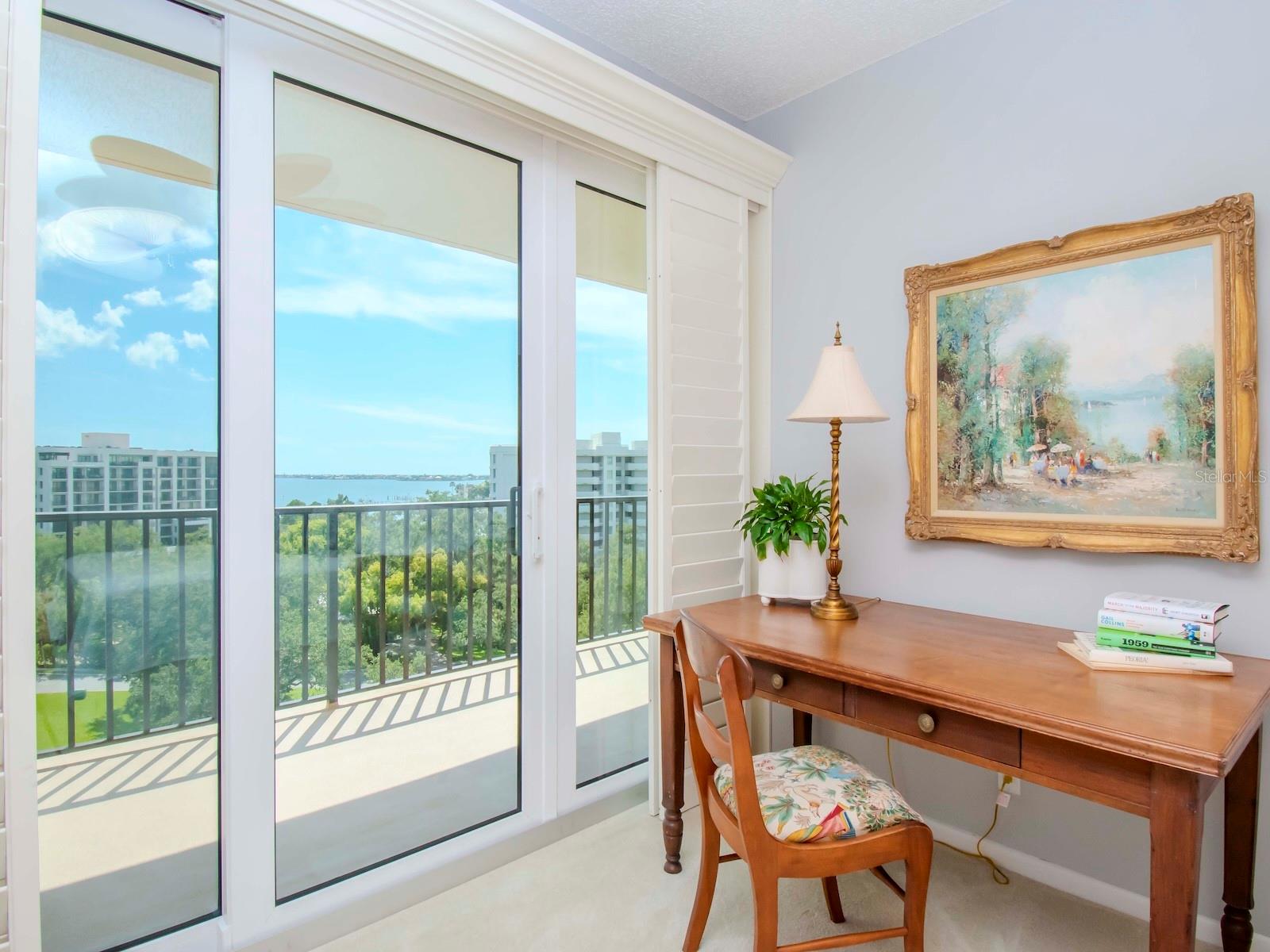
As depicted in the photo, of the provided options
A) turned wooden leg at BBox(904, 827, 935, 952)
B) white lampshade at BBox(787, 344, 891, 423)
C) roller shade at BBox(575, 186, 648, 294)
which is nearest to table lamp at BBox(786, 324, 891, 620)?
white lampshade at BBox(787, 344, 891, 423)

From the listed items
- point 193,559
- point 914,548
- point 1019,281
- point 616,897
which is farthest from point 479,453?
point 1019,281

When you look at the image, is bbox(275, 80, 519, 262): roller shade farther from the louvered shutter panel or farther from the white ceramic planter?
the white ceramic planter

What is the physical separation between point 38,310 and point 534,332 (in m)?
1.16

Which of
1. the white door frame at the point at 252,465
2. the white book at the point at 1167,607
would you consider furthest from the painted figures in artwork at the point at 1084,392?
the white door frame at the point at 252,465

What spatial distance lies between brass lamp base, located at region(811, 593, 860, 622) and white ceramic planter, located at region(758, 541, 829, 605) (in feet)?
0.22

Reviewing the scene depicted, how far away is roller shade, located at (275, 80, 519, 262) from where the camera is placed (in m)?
1.66

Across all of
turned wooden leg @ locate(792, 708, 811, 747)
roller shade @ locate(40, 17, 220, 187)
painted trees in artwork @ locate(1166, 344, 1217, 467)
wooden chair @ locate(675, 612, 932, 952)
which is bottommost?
turned wooden leg @ locate(792, 708, 811, 747)

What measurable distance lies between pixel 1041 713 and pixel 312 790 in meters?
1.66

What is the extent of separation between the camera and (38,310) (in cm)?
135

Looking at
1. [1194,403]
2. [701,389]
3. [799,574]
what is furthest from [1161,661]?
[701,389]

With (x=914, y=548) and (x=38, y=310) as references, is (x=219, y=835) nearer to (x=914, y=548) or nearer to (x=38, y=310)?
(x=38, y=310)

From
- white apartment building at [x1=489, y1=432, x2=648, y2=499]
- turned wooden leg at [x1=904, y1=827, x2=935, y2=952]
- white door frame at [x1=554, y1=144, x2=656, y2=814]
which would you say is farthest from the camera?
white apartment building at [x1=489, y1=432, x2=648, y2=499]

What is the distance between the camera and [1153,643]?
1.47 meters

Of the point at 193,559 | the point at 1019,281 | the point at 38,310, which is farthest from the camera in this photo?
the point at 1019,281
